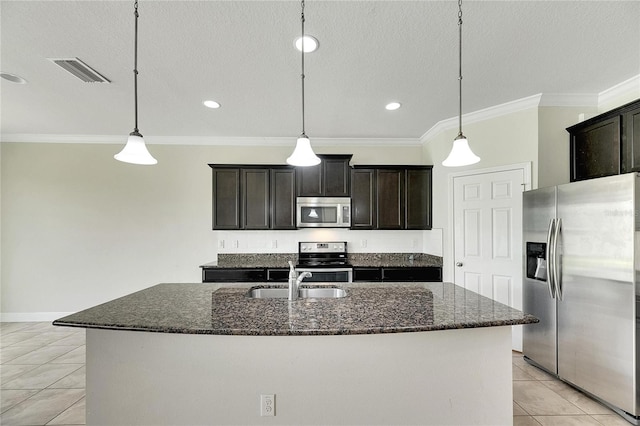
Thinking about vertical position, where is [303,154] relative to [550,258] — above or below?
above

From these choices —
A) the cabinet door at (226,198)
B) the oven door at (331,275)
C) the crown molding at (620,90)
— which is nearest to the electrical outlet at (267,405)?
the oven door at (331,275)

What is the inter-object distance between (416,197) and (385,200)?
0.44m

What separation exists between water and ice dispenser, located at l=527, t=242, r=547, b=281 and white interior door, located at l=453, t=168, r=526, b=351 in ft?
0.74

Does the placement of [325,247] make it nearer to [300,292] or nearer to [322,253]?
[322,253]

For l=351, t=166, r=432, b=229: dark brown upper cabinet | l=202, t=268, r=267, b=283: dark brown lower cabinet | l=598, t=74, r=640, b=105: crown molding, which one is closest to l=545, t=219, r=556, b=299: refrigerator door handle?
l=598, t=74, r=640, b=105: crown molding

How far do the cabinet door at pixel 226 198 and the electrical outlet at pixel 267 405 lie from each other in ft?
8.91

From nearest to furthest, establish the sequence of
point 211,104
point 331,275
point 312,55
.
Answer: point 312,55 → point 211,104 → point 331,275

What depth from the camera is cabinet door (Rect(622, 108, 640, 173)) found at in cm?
241

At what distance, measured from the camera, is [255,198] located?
406 centimetres

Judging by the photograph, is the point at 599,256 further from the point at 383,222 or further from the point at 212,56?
the point at 212,56

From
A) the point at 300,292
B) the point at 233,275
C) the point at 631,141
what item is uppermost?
the point at 631,141

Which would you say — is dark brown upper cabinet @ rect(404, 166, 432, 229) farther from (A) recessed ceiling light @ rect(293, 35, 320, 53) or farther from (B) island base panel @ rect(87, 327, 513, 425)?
(B) island base panel @ rect(87, 327, 513, 425)

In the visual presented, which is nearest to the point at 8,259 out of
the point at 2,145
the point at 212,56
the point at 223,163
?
the point at 2,145

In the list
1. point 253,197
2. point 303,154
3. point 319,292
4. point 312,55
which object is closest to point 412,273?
point 319,292
